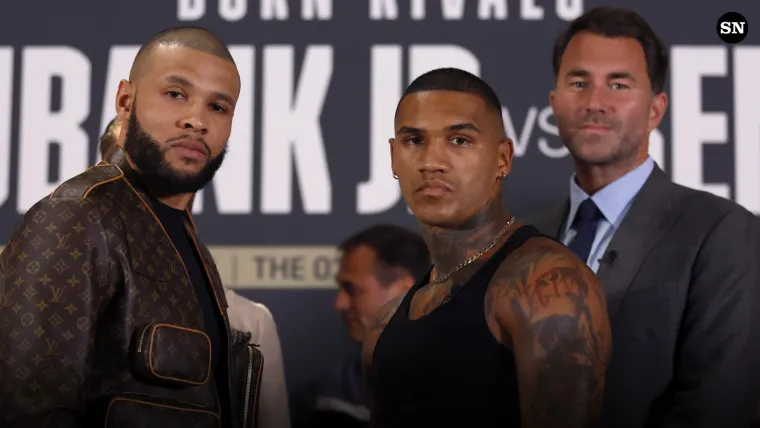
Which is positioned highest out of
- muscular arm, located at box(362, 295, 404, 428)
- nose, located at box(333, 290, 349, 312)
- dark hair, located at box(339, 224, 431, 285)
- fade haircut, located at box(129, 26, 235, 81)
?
fade haircut, located at box(129, 26, 235, 81)

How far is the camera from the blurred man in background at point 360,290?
378 cm

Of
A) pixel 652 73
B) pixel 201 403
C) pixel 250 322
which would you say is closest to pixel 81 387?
pixel 201 403

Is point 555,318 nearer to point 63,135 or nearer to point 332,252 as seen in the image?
point 332,252

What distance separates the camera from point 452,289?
230cm

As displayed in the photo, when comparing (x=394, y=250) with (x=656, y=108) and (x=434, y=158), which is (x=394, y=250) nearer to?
(x=656, y=108)

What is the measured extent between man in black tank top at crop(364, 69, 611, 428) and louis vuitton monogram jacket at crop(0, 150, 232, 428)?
0.44 m

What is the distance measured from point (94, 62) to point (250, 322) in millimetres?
1384

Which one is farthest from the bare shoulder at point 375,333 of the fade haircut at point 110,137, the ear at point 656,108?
the fade haircut at point 110,137

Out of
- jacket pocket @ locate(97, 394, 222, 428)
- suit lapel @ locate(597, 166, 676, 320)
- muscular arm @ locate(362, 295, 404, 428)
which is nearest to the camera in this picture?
jacket pocket @ locate(97, 394, 222, 428)

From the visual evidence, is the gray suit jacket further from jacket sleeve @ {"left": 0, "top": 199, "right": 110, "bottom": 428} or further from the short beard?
jacket sleeve @ {"left": 0, "top": 199, "right": 110, "bottom": 428}

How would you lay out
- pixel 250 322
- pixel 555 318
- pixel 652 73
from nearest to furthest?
1. pixel 555 318
2. pixel 652 73
3. pixel 250 322

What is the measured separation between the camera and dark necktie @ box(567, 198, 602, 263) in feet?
9.66

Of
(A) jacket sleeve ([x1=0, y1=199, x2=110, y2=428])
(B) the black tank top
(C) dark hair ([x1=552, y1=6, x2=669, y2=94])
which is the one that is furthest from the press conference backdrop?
(A) jacket sleeve ([x1=0, y1=199, x2=110, y2=428])

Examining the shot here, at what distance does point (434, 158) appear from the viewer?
235 centimetres
